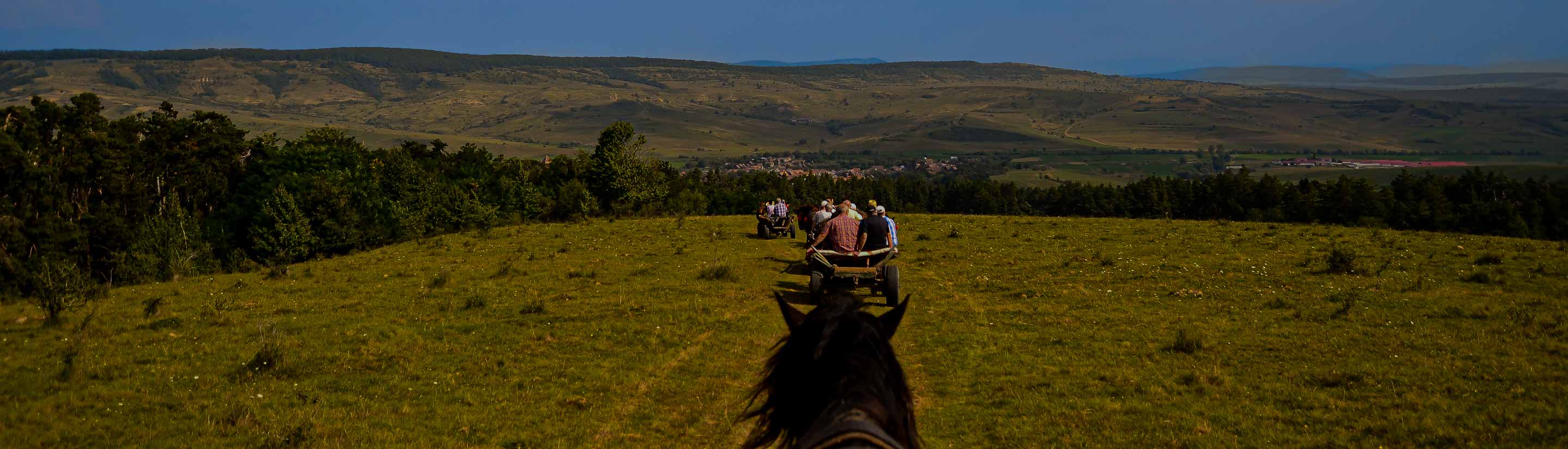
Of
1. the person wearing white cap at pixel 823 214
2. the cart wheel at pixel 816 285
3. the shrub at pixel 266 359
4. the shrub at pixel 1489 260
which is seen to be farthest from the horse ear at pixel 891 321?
the shrub at pixel 1489 260

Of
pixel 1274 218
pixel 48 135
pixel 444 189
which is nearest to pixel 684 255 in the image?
pixel 444 189

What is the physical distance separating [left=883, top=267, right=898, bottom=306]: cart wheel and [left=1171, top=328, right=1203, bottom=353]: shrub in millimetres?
5849

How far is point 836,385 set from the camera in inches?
149

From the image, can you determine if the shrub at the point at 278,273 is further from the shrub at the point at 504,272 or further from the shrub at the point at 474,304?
the shrub at the point at 474,304

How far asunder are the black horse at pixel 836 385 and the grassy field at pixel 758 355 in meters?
6.20

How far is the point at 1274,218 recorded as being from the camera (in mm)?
62125

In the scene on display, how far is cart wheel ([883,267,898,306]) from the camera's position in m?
17.8

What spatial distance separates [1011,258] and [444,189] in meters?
41.6

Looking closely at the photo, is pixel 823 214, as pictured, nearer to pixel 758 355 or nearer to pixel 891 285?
pixel 891 285

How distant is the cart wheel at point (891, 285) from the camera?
17766mm

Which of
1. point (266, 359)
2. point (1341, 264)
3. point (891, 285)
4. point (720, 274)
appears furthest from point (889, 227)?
point (266, 359)

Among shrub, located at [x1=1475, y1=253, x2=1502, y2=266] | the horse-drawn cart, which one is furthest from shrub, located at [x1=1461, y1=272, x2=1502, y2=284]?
the horse-drawn cart

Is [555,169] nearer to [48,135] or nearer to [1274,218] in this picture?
[48,135]

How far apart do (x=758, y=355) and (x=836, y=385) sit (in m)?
10.5
